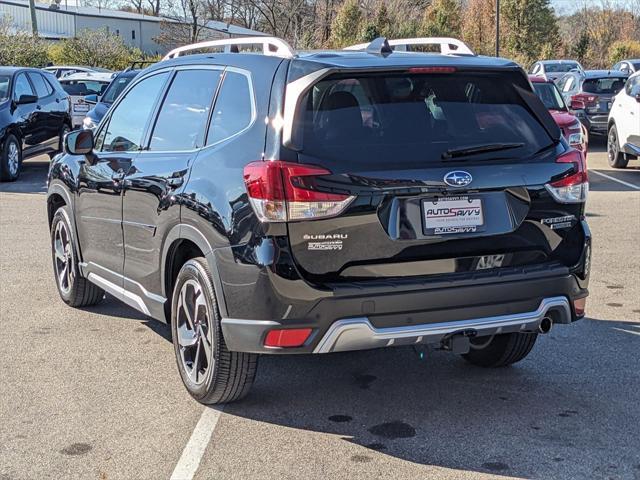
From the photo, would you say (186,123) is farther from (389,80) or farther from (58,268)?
(58,268)

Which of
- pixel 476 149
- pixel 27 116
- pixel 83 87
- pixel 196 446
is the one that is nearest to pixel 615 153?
pixel 27 116

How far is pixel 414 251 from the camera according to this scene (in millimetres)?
4383

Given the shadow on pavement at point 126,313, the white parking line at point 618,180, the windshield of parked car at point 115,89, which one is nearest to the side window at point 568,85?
the white parking line at point 618,180

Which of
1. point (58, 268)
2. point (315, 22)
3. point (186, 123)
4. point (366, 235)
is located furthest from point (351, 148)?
point (315, 22)

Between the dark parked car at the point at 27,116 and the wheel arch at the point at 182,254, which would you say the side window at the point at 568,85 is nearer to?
the dark parked car at the point at 27,116

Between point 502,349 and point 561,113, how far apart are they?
8708 millimetres

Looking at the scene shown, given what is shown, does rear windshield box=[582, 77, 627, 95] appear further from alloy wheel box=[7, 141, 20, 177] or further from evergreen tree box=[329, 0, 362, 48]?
evergreen tree box=[329, 0, 362, 48]

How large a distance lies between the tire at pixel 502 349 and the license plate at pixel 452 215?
3.83 feet

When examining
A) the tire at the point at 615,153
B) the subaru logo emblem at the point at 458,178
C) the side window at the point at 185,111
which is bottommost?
the tire at the point at 615,153

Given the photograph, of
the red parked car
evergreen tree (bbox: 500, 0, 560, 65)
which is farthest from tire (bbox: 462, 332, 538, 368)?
evergreen tree (bbox: 500, 0, 560, 65)

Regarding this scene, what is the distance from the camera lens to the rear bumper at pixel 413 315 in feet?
14.0

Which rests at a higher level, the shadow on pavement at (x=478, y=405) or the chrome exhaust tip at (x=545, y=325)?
the chrome exhaust tip at (x=545, y=325)

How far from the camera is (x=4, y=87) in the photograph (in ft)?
52.5

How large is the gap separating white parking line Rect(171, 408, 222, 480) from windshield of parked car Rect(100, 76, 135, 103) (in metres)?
12.9
